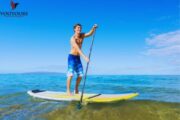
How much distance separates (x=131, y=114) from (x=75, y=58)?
2.68m

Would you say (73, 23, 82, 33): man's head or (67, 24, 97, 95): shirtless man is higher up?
(73, 23, 82, 33): man's head

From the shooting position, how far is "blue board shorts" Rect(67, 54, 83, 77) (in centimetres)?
875

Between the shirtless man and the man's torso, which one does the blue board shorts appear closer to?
the shirtless man

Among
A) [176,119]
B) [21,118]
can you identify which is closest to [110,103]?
[176,119]

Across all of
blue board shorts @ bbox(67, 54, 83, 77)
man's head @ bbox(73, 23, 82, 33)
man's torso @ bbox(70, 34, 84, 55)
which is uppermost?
man's head @ bbox(73, 23, 82, 33)

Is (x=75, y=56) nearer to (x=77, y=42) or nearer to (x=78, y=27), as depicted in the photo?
(x=77, y=42)

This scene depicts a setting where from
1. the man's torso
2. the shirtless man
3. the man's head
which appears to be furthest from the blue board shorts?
the man's head

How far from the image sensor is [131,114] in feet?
23.7

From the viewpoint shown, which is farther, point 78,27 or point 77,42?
point 77,42

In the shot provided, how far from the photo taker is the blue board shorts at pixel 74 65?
8.75 meters

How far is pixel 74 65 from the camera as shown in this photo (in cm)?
880

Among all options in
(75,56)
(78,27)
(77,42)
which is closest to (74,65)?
(75,56)

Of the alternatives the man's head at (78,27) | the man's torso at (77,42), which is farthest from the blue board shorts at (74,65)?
the man's head at (78,27)

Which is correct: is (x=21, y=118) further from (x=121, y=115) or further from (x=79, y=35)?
(x=79, y=35)
